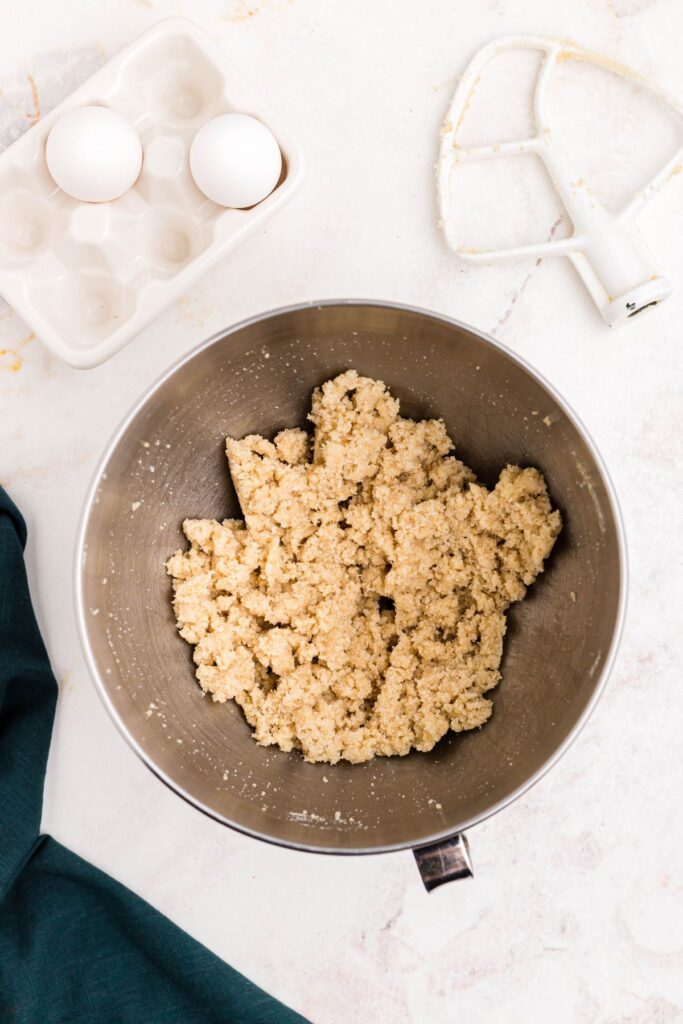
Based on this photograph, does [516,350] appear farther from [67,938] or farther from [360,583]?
[67,938]

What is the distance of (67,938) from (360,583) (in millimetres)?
633

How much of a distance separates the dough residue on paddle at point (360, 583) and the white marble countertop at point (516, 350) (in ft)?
0.71

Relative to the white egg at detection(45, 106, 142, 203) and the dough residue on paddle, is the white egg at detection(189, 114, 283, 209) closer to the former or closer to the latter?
the white egg at detection(45, 106, 142, 203)

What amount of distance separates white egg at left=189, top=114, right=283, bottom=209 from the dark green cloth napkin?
0.48m

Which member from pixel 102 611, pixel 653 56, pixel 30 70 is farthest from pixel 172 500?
pixel 653 56

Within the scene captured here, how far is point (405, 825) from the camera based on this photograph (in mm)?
872

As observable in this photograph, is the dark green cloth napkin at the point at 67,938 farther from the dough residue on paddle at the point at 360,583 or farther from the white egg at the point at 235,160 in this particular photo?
the white egg at the point at 235,160

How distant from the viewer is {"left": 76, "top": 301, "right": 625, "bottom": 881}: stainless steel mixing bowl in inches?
32.9

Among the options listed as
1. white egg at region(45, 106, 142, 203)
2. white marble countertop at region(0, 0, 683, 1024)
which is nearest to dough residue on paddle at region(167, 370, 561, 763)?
white marble countertop at region(0, 0, 683, 1024)

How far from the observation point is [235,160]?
0.94 metres

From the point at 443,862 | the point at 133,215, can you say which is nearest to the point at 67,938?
the point at 443,862

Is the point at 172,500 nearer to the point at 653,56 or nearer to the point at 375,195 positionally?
the point at 375,195

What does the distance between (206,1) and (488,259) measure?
1.64 ft

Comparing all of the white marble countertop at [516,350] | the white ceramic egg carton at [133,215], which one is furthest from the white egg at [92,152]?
the white marble countertop at [516,350]
